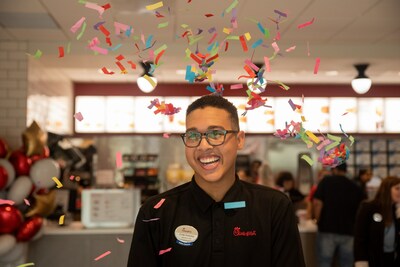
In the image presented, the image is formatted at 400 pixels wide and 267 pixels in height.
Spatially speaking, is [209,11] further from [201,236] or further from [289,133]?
[201,236]

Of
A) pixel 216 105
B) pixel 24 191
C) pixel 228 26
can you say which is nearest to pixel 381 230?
pixel 216 105

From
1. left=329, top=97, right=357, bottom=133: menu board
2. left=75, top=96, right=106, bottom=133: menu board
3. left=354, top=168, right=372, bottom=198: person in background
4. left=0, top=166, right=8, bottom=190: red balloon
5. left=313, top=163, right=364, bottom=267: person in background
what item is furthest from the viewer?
left=329, top=97, right=357, bottom=133: menu board

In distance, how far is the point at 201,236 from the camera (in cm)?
171

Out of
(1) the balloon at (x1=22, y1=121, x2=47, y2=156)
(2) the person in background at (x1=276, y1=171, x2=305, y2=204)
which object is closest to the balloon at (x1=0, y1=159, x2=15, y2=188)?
(1) the balloon at (x1=22, y1=121, x2=47, y2=156)

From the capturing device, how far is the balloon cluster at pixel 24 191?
4.37 meters

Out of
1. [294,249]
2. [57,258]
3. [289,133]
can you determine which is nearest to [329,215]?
[57,258]

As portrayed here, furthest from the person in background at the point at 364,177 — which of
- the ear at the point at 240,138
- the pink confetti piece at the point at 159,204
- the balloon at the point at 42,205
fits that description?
the pink confetti piece at the point at 159,204

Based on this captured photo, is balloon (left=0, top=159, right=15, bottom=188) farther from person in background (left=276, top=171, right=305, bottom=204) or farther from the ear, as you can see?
person in background (left=276, top=171, right=305, bottom=204)

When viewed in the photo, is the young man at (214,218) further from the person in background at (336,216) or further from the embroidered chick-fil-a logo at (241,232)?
the person in background at (336,216)

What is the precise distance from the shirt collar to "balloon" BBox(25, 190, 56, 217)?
3.28m

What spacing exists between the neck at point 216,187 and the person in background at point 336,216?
3.56 meters

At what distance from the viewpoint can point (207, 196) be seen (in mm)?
1755

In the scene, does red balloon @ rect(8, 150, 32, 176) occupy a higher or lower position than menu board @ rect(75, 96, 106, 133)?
lower

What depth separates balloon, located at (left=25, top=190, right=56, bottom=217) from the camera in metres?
4.72
